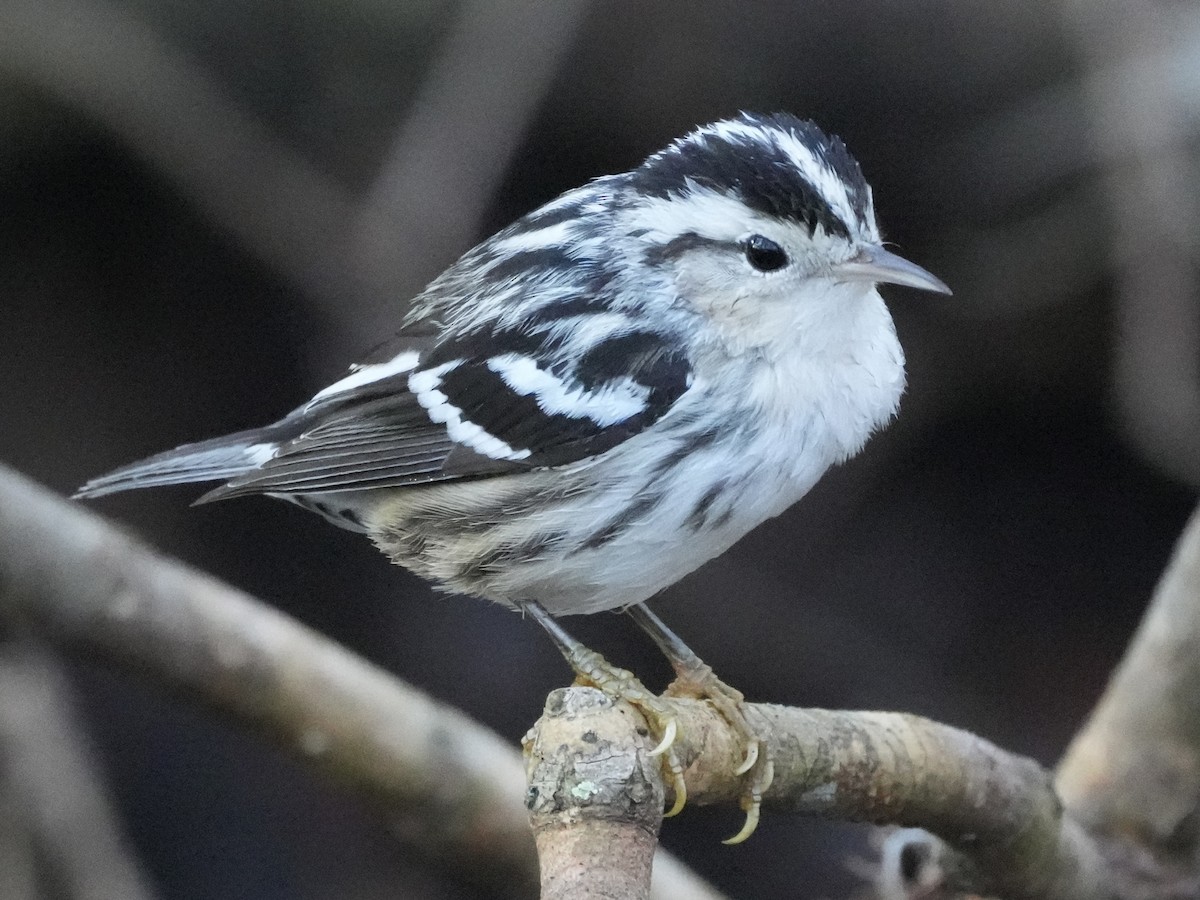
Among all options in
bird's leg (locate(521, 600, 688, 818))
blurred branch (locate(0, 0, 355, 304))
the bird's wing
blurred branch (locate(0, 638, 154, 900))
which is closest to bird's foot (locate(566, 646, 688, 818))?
bird's leg (locate(521, 600, 688, 818))

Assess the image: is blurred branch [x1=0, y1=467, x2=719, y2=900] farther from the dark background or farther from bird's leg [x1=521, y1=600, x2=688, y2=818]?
the dark background

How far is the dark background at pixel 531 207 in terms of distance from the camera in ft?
13.4

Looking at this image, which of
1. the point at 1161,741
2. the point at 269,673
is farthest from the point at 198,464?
the point at 1161,741

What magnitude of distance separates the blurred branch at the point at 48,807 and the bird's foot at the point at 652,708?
4.28ft

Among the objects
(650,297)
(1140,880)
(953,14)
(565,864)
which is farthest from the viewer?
(953,14)

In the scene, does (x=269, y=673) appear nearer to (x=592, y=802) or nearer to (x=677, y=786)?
(x=677, y=786)

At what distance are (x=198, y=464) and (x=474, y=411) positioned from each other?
0.62 meters

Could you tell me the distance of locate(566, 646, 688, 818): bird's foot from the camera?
2.07 metres

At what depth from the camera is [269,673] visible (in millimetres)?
2506

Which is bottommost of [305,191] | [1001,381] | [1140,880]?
[1140,880]

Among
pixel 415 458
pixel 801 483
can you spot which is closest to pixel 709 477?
pixel 801 483

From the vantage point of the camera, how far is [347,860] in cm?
460

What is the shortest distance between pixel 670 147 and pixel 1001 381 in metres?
2.24

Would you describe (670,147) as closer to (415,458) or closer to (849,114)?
(415,458)
